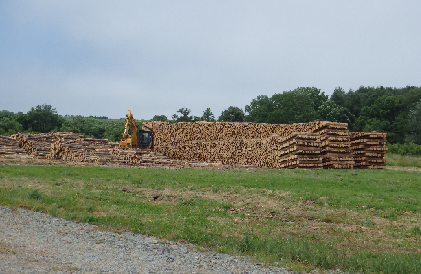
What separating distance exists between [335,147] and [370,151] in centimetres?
335

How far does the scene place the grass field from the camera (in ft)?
25.3

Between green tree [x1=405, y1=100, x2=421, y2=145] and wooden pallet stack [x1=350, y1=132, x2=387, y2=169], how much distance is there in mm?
29079

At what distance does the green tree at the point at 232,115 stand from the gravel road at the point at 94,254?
171ft

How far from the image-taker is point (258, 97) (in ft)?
217

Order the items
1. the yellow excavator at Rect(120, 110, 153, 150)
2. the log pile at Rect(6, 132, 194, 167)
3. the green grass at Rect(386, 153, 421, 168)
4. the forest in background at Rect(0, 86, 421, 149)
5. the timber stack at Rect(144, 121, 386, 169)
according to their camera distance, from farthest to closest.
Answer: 1. the forest in background at Rect(0, 86, 421, 149)
2. the yellow excavator at Rect(120, 110, 153, 150)
3. the green grass at Rect(386, 153, 421, 168)
4. the log pile at Rect(6, 132, 194, 167)
5. the timber stack at Rect(144, 121, 386, 169)

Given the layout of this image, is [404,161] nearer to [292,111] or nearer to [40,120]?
[292,111]

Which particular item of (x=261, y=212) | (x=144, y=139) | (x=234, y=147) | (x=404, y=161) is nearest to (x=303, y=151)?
(x=234, y=147)

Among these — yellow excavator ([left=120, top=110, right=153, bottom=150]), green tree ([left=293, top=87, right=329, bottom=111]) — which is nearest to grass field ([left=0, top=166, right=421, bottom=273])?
yellow excavator ([left=120, top=110, right=153, bottom=150])

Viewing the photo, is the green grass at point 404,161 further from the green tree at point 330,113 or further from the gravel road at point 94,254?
the green tree at point 330,113

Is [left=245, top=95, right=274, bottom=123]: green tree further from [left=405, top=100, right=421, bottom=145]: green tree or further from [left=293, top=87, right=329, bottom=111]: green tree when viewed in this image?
[left=405, top=100, right=421, bottom=145]: green tree

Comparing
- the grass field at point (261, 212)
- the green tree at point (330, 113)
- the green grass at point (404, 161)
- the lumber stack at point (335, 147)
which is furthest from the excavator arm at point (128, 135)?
the green tree at point (330, 113)

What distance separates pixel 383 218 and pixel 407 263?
4.51 metres

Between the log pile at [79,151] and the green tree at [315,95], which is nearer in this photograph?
the log pile at [79,151]

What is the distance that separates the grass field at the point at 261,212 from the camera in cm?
770
